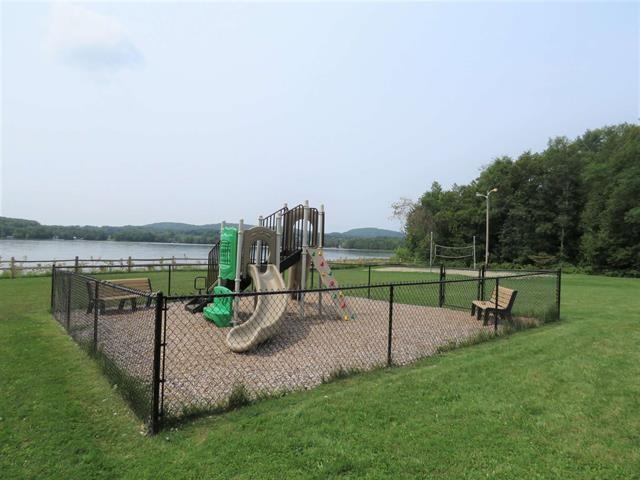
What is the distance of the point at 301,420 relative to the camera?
11.7ft

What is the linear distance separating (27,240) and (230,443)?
79.2m

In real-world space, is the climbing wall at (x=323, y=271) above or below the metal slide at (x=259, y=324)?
above

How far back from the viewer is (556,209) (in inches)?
1773

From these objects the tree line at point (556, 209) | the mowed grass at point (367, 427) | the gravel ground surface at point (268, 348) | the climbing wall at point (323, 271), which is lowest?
the gravel ground surface at point (268, 348)

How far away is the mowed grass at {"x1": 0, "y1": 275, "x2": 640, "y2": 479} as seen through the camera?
112 inches

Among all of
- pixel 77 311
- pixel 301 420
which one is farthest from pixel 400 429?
pixel 77 311

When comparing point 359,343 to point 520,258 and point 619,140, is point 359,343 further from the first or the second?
point 619,140

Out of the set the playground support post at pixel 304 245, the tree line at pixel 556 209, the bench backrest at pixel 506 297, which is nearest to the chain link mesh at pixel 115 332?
the playground support post at pixel 304 245

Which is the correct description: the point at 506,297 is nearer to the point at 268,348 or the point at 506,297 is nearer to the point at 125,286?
the point at 268,348

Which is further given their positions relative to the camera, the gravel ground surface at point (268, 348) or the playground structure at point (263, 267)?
the playground structure at point (263, 267)

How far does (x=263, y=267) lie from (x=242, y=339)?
2378 millimetres

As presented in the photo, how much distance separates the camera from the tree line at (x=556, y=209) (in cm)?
3472

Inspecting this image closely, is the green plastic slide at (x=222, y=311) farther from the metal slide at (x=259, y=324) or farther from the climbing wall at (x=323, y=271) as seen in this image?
the climbing wall at (x=323, y=271)

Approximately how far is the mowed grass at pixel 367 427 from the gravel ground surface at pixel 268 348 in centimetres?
46
